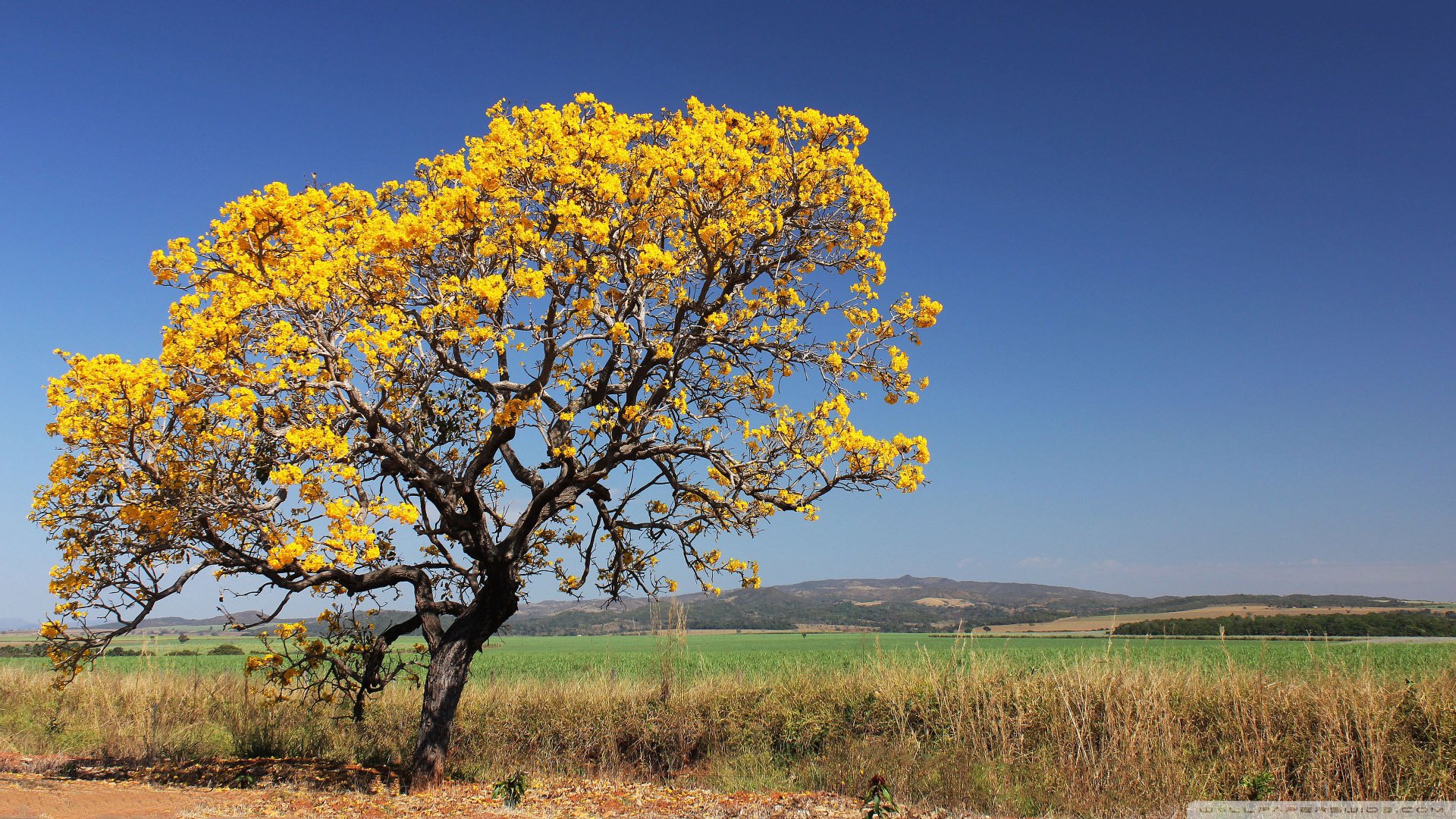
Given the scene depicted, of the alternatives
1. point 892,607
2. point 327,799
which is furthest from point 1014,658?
point 892,607

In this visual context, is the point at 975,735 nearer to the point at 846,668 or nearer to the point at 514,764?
the point at 846,668

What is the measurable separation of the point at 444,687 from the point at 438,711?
0.28m

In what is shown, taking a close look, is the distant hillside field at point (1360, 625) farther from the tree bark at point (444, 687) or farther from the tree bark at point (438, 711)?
the tree bark at point (438, 711)

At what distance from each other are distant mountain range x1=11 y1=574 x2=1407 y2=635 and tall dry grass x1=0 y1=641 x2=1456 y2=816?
1.87 metres

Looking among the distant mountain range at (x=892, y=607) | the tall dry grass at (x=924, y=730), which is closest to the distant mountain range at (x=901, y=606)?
the distant mountain range at (x=892, y=607)

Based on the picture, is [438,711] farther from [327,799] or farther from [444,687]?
[327,799]

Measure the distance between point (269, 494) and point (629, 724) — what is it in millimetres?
6612

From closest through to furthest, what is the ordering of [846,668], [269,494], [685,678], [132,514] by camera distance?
[132,514] < [269,494] < [685,678] < [846,668]

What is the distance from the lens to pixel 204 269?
8.17 metres

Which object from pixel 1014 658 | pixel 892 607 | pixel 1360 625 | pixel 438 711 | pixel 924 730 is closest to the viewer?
pixel 438 711

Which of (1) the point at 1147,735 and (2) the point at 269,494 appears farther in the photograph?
(1) the point at 1147,735

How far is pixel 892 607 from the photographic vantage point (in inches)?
3246

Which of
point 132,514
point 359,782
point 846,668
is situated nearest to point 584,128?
point 132,514

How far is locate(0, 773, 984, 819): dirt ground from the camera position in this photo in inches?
295
